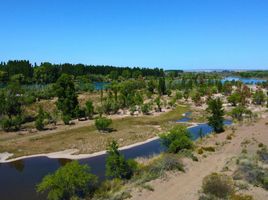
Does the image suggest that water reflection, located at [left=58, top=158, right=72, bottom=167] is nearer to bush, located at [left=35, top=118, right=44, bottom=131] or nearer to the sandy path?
the sandy path

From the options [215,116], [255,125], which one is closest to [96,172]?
[215,116]

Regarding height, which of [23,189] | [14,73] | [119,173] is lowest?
[23,189]

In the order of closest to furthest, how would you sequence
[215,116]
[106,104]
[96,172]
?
1. [96,172]
2. [215,116]
3. [106,104]

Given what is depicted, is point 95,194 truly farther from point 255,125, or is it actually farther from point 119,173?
point 255,125

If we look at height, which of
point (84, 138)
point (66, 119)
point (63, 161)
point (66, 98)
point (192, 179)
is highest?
point (66, 98)

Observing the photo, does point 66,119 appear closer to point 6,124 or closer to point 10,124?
point 10,124

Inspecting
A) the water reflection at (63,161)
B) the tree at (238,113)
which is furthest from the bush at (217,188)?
the tree at (238,113)

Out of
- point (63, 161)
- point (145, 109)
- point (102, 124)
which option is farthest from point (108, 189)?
point (145, 109)
